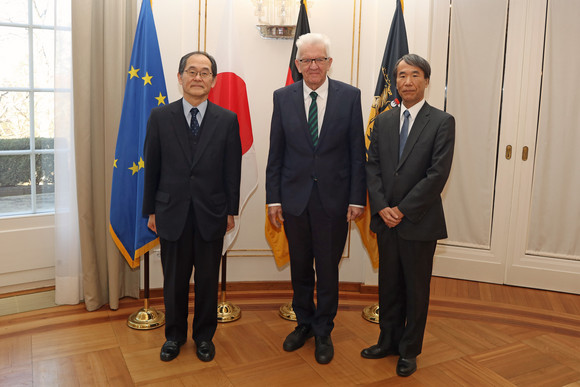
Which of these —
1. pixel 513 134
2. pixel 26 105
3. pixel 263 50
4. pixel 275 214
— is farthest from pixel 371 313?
pixel 26 105

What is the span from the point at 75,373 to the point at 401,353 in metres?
1.62

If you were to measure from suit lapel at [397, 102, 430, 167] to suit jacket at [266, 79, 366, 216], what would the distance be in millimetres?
250

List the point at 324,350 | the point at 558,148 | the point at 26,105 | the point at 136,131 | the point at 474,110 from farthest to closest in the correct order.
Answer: the point at 474,110 → the point at 558,148 → the point at 26,105 → the point at 136,131 → the point at 324,350

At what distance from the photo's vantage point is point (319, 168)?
2570 mm

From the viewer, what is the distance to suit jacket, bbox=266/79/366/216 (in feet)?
8.45

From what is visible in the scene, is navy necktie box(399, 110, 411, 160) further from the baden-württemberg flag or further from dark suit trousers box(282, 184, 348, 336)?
the baden-württemberg flag

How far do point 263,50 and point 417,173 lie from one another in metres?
1.63

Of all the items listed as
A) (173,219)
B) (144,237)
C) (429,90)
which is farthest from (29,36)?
(429,90)

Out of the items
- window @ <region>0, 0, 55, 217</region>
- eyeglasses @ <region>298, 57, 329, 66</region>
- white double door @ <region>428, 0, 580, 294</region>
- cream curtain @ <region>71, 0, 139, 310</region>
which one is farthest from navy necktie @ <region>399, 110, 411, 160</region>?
window @ <region>0, 0, 55, 217</region>

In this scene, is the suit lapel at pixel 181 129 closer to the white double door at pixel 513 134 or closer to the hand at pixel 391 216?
the hand at pixel 391 216

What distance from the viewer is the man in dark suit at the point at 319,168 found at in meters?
2.57

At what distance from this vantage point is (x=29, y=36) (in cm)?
335

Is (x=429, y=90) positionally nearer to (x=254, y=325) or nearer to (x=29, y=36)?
(x=254, y=325)

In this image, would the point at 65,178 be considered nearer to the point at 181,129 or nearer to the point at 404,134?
the point at 181,129
